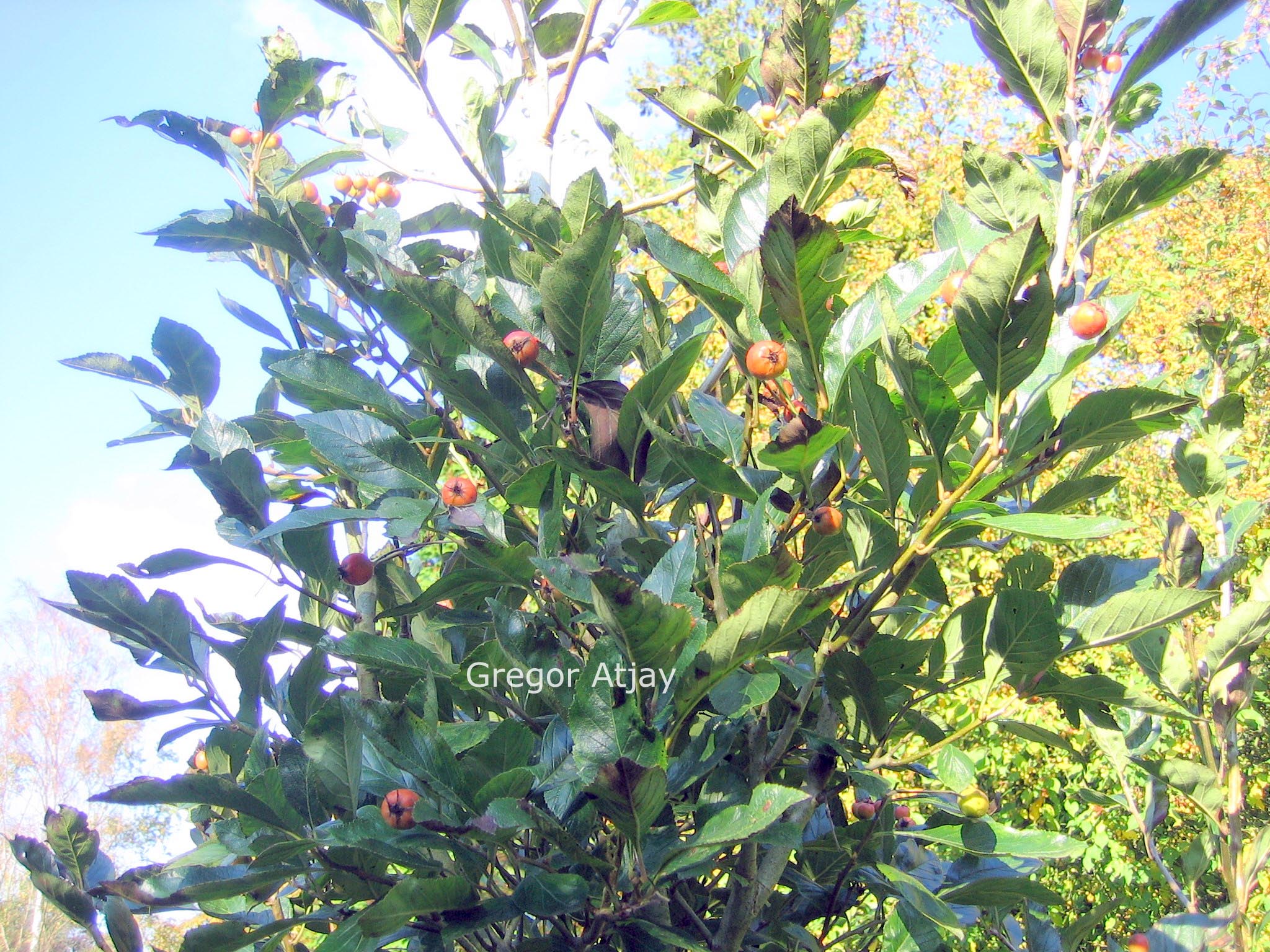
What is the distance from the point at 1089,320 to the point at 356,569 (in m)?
0.94

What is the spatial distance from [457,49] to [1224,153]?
1.41 m

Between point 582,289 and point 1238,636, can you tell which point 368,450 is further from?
point 1238,636

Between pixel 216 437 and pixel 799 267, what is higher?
pixel 799 267

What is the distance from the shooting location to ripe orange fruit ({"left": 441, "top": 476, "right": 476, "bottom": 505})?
112 centimetres

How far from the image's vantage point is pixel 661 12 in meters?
1.63

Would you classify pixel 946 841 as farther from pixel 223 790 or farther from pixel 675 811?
pixel 223 790

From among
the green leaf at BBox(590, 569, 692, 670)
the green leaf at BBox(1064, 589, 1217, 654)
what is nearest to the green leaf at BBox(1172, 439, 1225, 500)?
the green leaf at BBox(1064, 589, 1217, 654)

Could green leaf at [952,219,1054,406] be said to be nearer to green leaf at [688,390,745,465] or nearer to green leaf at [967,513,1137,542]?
green leaf at [967,513,1137,542]

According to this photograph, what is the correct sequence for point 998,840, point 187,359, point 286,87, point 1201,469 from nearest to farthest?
point 998,840, point 187,359, point 286,87, point 1201,469

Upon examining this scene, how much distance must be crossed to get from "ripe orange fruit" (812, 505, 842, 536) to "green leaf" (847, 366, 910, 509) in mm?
67

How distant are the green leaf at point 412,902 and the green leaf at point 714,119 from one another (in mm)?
984

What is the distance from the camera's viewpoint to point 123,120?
1.56 metres

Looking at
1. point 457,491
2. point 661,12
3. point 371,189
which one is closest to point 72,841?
point 457,491

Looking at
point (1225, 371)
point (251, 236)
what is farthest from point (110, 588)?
point (1225, 371)
